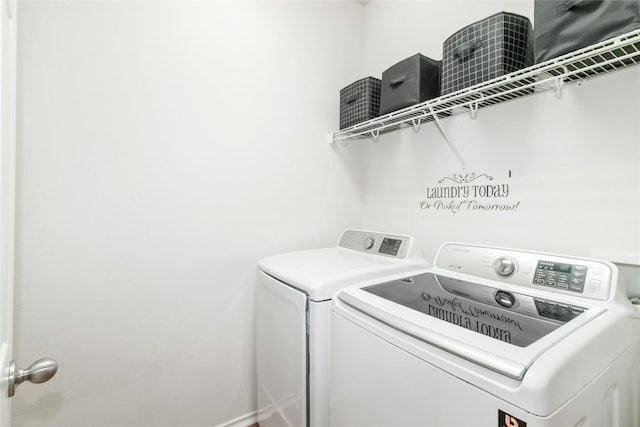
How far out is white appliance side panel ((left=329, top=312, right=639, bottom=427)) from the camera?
592 mm

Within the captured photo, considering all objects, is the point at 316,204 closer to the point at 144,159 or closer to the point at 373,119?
the point at 373,119

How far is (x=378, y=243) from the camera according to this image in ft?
5.16

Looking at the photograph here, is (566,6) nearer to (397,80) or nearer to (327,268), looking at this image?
(397,80)

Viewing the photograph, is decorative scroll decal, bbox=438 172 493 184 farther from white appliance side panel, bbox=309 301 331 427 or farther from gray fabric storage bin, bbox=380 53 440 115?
white appliance side panel, bbox=309 301 331 427

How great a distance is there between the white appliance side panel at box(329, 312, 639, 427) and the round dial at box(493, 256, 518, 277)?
36cm

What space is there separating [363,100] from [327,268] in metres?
1.04

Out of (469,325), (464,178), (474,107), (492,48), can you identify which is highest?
(492,48)

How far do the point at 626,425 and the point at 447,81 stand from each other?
1290mm

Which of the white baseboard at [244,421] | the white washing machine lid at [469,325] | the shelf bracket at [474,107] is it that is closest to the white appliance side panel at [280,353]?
the white baseboard at [244,421]

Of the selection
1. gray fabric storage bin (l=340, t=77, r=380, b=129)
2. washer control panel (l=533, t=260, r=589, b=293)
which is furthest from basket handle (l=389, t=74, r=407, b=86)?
washer control panel (l=533, t=260, r=589, b=293)

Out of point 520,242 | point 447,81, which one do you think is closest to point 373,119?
point 447,81

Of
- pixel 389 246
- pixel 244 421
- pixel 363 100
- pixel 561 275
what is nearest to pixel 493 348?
pixel 561 275

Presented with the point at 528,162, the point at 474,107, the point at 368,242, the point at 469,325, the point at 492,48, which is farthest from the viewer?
the point at 368,242

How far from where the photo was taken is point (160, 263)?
4.75ft
